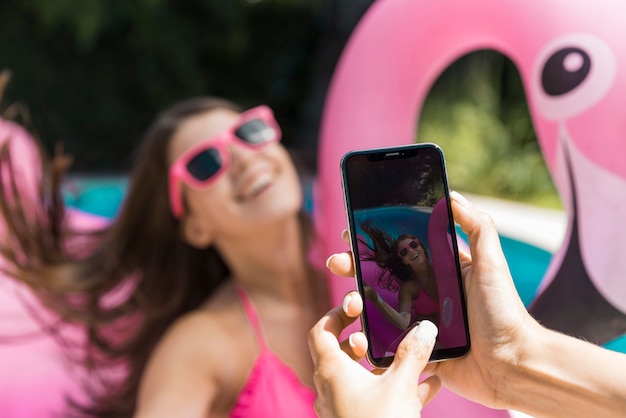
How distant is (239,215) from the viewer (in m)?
1.69

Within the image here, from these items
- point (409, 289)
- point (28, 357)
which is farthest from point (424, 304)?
point (28, 357)

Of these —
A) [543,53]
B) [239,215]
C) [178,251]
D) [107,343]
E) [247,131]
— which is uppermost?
[543,53]

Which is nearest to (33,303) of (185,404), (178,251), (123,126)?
(178,251)

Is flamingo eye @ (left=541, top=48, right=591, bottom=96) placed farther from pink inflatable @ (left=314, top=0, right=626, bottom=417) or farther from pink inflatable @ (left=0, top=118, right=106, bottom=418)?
pink inflatable @ (left=0, top=118, right=106, bottom=418)

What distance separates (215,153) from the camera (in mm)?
1727

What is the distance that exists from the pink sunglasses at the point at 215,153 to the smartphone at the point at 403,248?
0.83m

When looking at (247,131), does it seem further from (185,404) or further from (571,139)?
(571,139)

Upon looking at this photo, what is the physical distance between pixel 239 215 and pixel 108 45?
5.28 m

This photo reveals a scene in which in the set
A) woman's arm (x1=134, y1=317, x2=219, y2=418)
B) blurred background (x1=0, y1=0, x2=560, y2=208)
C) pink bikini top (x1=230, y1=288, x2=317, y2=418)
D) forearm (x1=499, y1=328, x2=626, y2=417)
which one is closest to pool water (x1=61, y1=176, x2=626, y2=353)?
forearm (x1=499, y1=328, x2=626, y2=417)

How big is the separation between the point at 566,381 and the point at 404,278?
0.82 feet

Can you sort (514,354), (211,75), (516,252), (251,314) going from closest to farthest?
1. (514,354)
2. (251,314)
3. (516,252)
4. (211,75)

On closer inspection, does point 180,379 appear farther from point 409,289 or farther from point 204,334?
A: point 409,289

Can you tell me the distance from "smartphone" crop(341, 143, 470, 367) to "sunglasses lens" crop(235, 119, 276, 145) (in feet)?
2.75

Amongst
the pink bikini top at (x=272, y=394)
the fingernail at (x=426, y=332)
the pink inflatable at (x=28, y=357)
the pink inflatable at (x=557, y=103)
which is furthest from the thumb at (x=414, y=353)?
the pink inflatable at (x=28, y=357)
